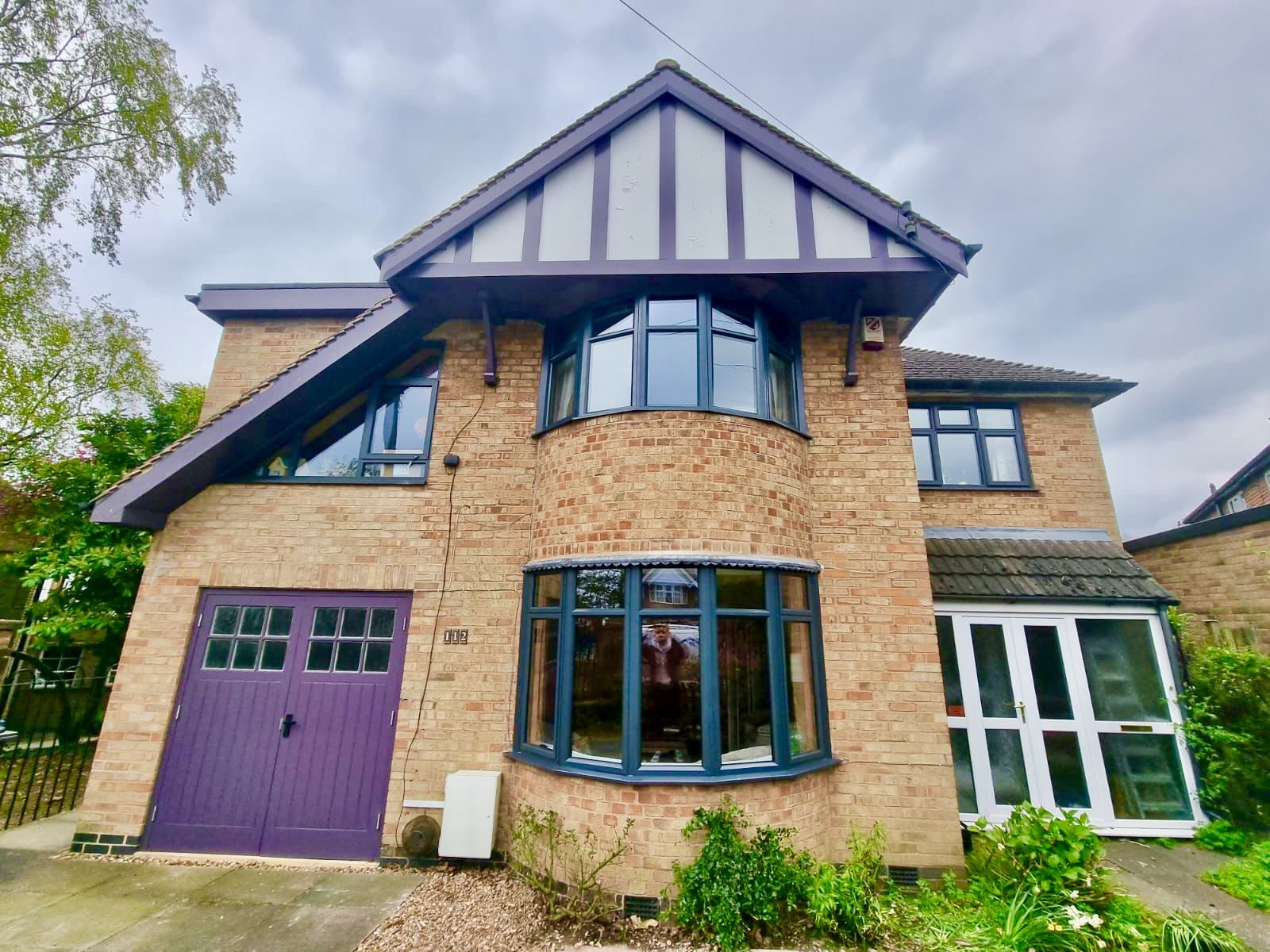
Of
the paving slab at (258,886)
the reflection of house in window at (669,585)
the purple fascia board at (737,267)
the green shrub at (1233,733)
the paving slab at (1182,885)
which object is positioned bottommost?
the paving slab at (258,886)

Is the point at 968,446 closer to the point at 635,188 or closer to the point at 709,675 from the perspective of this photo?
the point at 709,675

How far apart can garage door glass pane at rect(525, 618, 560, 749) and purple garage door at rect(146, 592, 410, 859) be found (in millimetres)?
1559

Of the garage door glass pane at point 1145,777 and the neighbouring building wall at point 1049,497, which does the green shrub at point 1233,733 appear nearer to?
the garage door glass pane at point 1145,777

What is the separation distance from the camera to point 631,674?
4.76 meters

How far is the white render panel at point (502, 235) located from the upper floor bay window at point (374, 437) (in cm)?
160

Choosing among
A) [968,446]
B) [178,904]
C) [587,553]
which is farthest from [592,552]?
[968,446]

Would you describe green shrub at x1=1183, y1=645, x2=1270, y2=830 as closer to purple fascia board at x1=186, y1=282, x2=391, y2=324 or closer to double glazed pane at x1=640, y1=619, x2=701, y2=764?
double glazed pane at x1=640, y1=619, x2=701, y2=764

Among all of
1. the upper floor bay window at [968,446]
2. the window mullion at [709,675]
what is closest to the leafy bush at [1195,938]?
the window mullion at [709,675]

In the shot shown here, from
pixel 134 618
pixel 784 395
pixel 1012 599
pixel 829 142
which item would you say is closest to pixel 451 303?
pixel 784 395

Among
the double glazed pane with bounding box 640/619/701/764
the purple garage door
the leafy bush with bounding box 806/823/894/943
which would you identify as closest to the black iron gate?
the purple garage door

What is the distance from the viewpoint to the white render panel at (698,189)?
18.5 feet

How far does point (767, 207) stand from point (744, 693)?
5.29 meters

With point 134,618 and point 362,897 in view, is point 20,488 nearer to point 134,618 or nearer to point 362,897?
point 134,618

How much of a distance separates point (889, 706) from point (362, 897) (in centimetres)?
534
